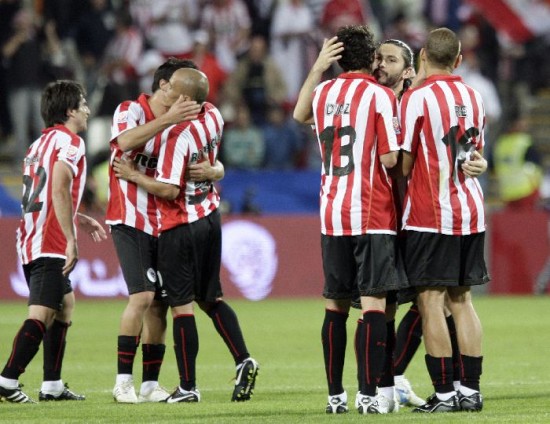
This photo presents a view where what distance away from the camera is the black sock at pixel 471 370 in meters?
7.82

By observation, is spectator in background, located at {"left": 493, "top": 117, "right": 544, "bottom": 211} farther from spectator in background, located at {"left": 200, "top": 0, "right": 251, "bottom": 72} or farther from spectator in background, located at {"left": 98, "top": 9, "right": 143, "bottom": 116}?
spectator in background, located at {"left": 98, "top": 9, "right": 143, "bottom": 116}

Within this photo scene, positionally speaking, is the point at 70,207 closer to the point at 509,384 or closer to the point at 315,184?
the point at 509,384

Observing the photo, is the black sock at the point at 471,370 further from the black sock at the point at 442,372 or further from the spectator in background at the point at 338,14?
the spectator in background at the point at 338,14

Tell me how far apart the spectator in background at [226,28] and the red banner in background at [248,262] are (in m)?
3.60

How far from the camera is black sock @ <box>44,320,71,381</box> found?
8852 mm

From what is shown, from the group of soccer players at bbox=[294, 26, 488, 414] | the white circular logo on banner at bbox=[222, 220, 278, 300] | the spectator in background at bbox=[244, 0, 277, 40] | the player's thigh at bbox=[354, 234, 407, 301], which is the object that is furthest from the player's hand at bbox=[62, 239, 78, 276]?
the spectator in background at bbox=[244, 0, 277, 40]

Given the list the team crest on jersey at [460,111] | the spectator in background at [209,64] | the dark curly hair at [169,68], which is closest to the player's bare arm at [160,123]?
the dark curly hair at [169,68]

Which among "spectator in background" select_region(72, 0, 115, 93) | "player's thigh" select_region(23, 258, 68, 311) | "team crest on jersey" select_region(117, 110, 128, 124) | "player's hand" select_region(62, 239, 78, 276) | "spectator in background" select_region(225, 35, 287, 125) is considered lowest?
"player's thigh" select_region(23, 258, 68, 311)

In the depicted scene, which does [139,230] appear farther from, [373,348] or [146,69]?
[146,69]

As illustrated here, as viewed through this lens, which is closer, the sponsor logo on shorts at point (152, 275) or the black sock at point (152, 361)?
the sponsor logo on shorts at point (152, 275)

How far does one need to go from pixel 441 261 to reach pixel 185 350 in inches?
72.5

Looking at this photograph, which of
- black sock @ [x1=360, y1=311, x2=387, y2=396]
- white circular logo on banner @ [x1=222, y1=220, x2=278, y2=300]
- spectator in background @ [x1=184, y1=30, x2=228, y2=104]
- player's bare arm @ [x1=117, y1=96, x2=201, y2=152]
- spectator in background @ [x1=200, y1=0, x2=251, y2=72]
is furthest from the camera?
spectator in background @ [x1=200, y1=0, x2=251, y2=72]

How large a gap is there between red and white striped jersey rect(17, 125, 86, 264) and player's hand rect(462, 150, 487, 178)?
8.36 feet

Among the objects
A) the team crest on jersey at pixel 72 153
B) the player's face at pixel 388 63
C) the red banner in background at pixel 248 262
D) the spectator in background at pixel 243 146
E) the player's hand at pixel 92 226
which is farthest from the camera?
the spectator in background at pixel 243 146
